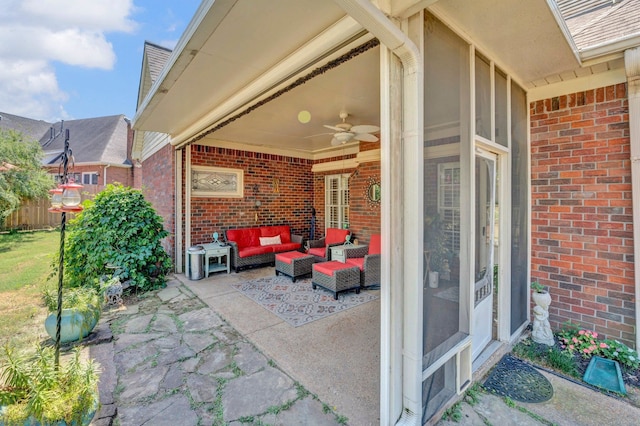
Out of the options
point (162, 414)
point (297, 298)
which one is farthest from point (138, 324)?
point (297, 298)

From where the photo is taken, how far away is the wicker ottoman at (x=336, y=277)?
4547 millimetres

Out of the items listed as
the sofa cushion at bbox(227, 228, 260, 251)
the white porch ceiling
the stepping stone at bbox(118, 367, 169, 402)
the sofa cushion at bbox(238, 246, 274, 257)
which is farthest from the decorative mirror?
the stepping stone at bbox(118, 367, 169, 402)

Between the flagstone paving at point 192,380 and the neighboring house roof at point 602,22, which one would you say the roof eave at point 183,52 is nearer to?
the flagstone paving at point 192,380

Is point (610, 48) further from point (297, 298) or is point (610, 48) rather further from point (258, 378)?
point (297, 298)

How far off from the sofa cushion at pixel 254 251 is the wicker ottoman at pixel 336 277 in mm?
2030

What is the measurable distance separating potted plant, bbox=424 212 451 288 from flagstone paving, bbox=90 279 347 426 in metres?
1.26

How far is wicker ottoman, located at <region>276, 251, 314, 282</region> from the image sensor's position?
5473 mm

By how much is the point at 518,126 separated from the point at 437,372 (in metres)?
2.81

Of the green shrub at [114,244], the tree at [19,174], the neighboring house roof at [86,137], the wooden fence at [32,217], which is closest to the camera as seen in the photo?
the green shrub at [114,244]

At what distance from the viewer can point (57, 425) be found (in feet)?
5.53

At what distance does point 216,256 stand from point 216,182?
69.9 inches

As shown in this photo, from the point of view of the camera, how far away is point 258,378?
2.50m

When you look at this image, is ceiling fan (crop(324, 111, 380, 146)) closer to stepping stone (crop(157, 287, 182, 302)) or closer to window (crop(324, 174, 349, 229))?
window (crop(324, 174, 349, 229))

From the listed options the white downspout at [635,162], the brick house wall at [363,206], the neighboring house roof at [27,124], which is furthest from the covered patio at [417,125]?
the neighboring house roof at [27,124]
